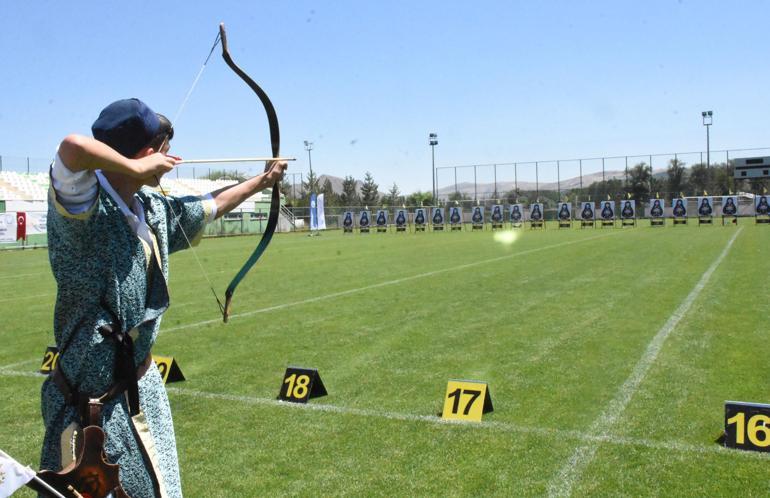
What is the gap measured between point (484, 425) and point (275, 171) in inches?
117

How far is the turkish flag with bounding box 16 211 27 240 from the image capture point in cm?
2909

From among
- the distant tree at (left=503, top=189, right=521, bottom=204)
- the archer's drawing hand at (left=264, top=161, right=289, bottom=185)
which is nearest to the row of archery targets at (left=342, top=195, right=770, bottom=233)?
the distant tree at (left=503, top=189, right=521, bottom=204)

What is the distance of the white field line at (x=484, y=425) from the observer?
455 centimetres

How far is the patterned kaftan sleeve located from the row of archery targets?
42.6 m

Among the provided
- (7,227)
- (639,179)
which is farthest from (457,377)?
(639,179)

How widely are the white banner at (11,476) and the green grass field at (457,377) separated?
7.65ft

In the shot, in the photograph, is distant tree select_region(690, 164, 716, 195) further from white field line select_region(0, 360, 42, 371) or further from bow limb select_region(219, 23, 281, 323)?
bow limb select_region(219, 23, 281, 323)

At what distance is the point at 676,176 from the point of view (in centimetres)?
6388

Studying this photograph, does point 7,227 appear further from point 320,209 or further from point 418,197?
Result: point 418,197

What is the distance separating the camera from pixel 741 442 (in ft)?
14.9

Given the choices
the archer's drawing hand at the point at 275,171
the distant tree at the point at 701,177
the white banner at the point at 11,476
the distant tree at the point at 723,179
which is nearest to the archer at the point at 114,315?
the white banner at the point at 11,476

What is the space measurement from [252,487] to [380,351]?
11.9 ft

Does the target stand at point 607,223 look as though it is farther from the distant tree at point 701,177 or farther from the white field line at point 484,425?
the white field line at point 484,425

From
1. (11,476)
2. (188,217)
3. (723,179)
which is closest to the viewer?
(11,476)
